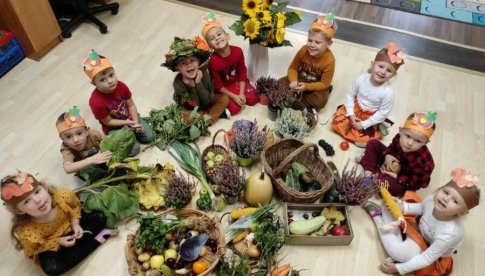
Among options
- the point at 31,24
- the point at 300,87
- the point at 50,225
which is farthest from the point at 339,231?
the point at 31,24

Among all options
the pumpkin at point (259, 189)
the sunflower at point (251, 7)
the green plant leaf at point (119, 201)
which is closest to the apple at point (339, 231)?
the pumpkin at point (259, 189)

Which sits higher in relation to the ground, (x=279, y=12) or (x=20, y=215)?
(x=279, y=12)

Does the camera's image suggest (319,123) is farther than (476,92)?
No

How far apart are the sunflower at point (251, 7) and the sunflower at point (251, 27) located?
4 centimetres

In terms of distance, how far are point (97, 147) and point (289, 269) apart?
1.39m

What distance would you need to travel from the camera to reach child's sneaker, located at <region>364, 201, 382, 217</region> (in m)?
2.31

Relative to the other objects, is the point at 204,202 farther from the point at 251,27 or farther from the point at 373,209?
the point at 251,27

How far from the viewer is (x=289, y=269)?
80.5 inches

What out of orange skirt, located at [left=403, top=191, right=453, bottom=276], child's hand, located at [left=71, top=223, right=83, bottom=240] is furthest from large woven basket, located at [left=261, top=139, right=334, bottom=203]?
child's hand, located at [left=71, top=223, right=83, bottom=240]

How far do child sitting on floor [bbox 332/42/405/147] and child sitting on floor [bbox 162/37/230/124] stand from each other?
87cm

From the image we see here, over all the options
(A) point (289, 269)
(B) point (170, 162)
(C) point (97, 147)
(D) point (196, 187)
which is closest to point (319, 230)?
(A) point (289, 269)

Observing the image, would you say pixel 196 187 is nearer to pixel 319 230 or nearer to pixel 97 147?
pixel 97 147

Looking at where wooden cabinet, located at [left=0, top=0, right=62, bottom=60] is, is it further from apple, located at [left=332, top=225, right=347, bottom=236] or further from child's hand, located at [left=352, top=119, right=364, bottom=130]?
apple, located at [left=332, top=225, right=347, bottom=236]

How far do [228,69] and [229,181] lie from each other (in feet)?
3.15
